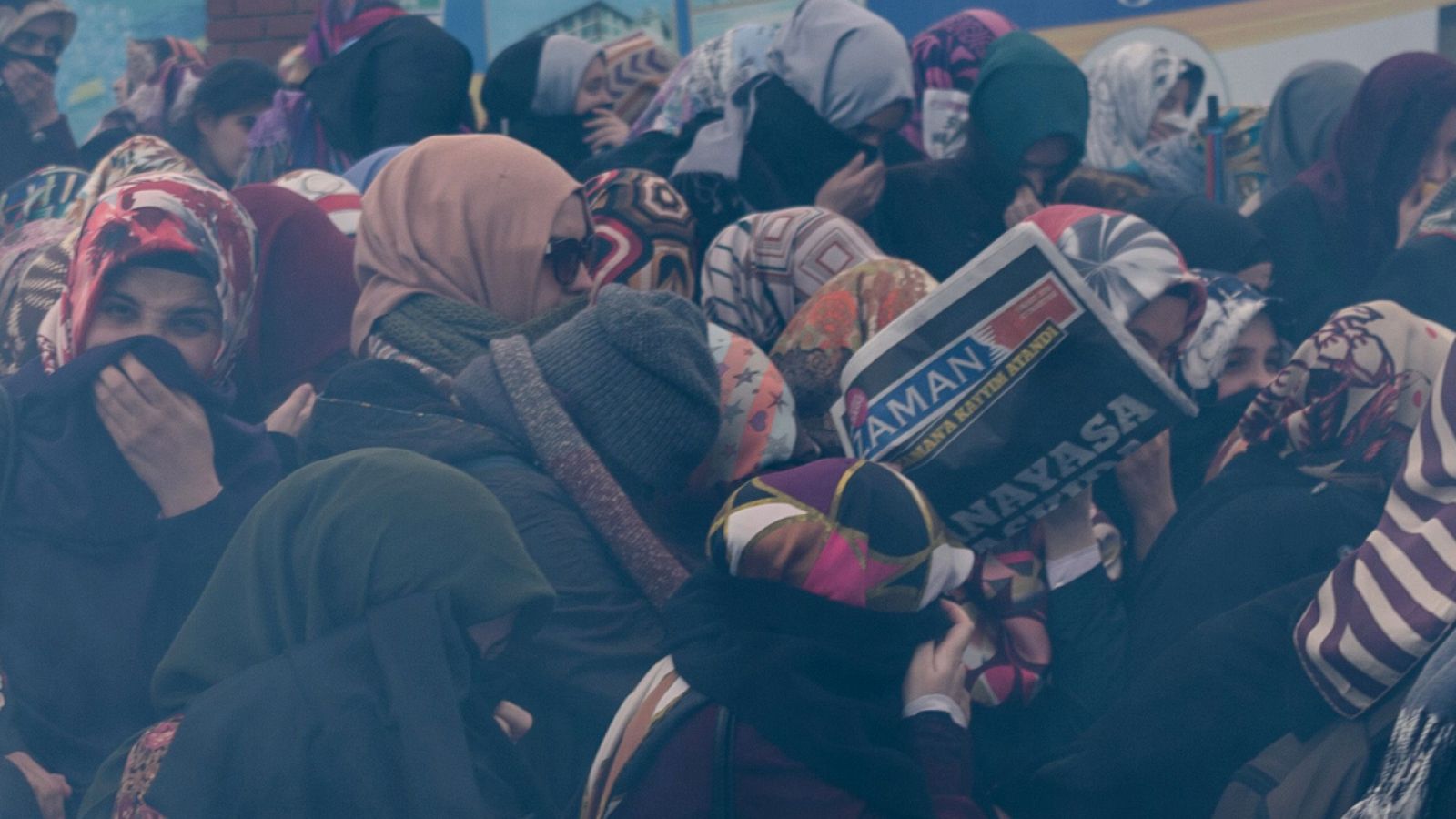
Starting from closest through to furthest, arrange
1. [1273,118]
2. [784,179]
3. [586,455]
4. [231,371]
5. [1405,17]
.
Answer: [586,455]
[231,371]
[784,179]
[1273,118]
[1405,17]

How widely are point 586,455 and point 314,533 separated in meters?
0.39

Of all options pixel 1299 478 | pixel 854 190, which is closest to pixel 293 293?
pixel 854 190

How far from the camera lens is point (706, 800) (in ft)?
5.81

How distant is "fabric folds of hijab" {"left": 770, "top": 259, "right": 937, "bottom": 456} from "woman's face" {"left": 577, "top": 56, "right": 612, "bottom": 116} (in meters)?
1.94

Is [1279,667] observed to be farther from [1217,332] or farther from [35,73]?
[35,73]

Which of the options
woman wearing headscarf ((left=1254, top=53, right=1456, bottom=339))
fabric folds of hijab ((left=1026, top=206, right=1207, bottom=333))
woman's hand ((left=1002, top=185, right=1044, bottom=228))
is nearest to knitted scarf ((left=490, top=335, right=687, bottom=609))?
fabric folds of hijab ((left=1026, top=206, right=1207, bottom=333))

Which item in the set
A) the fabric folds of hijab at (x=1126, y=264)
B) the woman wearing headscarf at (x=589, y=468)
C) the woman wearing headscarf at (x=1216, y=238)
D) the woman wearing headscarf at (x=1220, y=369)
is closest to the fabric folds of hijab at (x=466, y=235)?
the woman wearing headscarf at (x=589, y=468)

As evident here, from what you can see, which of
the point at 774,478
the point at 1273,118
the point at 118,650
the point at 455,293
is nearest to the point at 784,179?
the point at 455,293

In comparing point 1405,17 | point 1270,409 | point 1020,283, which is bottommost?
point 1405,17

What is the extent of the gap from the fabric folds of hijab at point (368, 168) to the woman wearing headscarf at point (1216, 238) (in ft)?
5.51

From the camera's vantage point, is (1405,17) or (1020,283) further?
(1405,17)

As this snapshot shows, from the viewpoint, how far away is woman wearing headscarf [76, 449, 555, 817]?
1.82 metres

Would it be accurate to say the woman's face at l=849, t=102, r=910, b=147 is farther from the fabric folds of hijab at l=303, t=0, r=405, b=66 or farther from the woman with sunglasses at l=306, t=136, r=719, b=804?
the fabric folds of hijab at l=303, t=0, r=405, b=66

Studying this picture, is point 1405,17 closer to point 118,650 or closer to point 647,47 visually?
point 647,47
